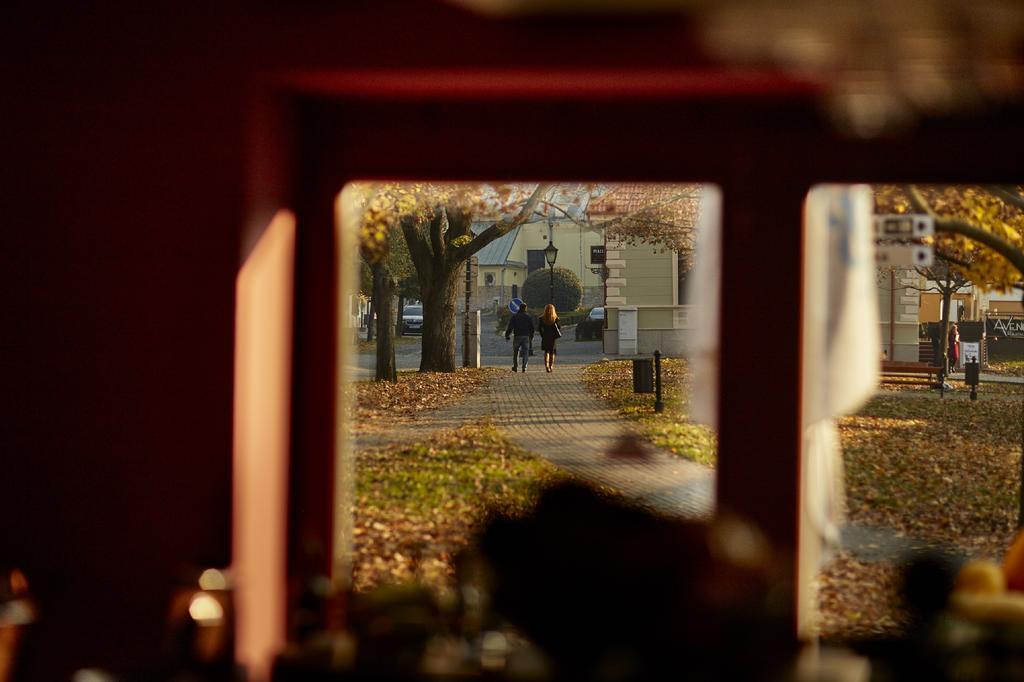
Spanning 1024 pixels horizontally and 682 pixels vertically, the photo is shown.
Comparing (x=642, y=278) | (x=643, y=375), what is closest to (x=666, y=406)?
(x=643, y=375)

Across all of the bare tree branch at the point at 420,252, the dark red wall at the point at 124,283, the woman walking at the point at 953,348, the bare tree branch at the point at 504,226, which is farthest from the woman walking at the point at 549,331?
the dark red wall at the point at 124,283

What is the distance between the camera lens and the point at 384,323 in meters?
14.7

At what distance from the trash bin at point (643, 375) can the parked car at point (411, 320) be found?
1133cm

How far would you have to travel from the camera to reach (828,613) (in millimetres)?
7883

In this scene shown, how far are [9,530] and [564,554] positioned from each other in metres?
2.09

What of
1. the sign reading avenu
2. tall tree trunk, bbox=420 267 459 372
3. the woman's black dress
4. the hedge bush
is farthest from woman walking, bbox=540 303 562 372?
the hedge bush

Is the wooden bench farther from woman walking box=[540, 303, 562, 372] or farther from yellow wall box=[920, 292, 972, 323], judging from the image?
yellow wall box=[920, 292, 972, 323]

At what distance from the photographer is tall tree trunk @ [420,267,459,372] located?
14281 mm

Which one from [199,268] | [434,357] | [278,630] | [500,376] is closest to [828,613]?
[278,630]

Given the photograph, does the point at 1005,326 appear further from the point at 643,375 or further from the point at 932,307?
the point at 643,375

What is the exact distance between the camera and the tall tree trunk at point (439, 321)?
14.3m

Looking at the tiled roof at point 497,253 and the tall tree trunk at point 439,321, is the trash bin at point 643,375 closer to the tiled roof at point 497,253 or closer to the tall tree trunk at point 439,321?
the tall tree trunk at point 439,321

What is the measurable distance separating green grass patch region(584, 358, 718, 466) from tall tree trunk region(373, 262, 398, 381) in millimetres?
3287

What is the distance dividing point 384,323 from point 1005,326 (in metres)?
18.3
